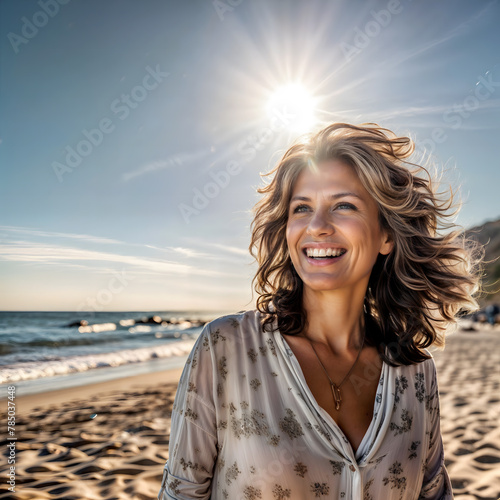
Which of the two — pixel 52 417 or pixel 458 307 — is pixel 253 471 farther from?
pixel 52 417

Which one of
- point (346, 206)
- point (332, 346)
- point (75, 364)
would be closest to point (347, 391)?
point (332, 346)

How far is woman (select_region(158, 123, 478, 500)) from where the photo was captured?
5.44ft

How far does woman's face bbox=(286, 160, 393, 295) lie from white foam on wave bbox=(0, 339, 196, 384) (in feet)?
28.2

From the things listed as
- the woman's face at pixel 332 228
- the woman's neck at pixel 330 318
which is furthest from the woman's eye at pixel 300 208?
the woman's neck at pixel 330 318

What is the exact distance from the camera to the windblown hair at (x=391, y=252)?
6.96 ft

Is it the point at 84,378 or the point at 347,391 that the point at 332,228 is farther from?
the point at 84,378

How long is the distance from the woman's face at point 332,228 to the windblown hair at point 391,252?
0.23 ft

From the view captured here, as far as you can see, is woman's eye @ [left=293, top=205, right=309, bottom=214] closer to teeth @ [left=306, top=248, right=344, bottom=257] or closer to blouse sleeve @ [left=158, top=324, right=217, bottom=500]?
teeth @ [left=306, top=248, right=344, bottom=257]

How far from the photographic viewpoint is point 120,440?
465 cm

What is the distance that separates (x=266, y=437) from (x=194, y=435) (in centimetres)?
28

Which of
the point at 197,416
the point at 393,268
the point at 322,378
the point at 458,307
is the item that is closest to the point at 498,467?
the point at 458,307

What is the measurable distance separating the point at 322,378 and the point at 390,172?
3.46 ft

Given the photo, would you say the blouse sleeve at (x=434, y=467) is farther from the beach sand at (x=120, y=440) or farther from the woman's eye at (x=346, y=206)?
the beach sand at (x=120, y=440)

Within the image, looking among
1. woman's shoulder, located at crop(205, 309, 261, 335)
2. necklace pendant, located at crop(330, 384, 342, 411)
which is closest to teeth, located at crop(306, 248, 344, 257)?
woman's shoulder, located at crop(205, 309, 261, 335)
